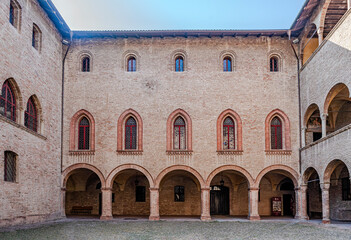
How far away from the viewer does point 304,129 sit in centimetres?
2302

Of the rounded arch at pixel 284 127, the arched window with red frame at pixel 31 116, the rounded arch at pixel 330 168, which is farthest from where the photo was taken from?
the rounded arch at pixel 284 127

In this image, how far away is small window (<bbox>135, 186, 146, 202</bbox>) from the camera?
2703 cm

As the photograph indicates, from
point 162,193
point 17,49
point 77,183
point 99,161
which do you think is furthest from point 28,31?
point 162,193

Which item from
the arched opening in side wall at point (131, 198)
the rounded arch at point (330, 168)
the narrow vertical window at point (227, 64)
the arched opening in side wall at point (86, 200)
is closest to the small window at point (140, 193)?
the arched opening in side wall at point (131, 198)

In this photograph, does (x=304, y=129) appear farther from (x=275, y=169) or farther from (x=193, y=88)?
(x=193, y=88)

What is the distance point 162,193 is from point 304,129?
31.6 ft

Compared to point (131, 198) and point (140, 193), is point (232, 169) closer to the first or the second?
point (140, 193)

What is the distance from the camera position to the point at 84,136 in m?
23.7

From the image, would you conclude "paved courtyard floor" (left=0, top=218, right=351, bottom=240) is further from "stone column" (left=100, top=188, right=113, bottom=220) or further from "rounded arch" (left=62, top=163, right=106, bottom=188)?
"rounded arch" (left=62, top=163, right=106, bottom=188)

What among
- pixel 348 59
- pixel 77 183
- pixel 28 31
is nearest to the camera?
pixel 348 59

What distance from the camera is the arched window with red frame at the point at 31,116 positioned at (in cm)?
1942

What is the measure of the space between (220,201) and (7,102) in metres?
15.1

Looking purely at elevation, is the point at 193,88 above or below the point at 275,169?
above

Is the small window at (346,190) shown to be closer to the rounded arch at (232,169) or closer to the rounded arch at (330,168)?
the rounded arch at (330,168)
